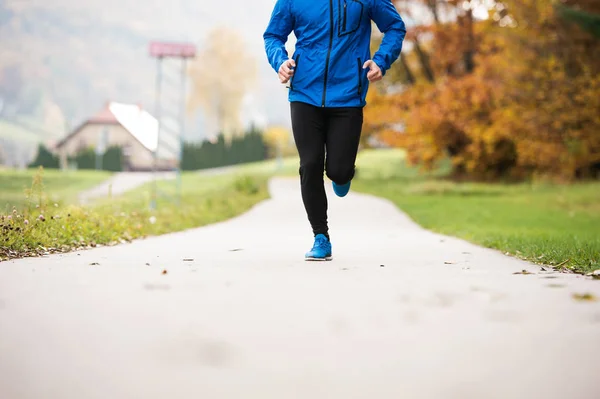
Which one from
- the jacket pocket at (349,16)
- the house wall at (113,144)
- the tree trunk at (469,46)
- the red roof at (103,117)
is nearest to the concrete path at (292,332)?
the jacket pocket at (349,16)

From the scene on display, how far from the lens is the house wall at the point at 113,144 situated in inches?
1801

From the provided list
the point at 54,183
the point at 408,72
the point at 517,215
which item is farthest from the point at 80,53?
the point at 517,215

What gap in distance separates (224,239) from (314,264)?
3.66 m

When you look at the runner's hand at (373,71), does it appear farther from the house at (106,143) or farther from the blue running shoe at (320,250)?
the house at (106,143)

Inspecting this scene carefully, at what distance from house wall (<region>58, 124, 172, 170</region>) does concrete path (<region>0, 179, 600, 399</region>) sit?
131 ft

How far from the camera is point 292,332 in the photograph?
10.8ft

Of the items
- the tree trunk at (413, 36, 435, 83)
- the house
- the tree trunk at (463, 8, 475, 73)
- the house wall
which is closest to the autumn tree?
the house

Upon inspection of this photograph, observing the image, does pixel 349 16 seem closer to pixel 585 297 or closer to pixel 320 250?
pixel 320 250

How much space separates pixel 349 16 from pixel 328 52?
325 mm

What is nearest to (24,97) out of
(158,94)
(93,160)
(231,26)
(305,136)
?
(93,160)

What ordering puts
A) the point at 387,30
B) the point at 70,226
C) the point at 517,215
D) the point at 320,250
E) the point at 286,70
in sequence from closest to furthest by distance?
1. the point at 286,70
2. the point at 320,250
3. the point at 387,30
4. the point at 70,226
5. the point at 517,215

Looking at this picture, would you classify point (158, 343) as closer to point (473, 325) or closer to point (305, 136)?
point (473, 325)

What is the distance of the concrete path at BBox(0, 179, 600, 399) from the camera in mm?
2682

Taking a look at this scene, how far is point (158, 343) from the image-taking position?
3094 mm
